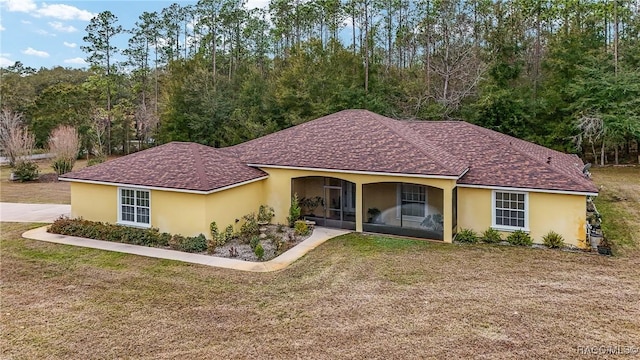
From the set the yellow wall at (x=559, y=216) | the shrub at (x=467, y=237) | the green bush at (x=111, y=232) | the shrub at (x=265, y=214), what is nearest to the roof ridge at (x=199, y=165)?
the green bush at (x=111, y=232)

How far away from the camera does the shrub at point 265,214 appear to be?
56.9 ft

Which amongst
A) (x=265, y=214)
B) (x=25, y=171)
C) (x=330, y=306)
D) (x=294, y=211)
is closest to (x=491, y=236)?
(x=294, y=211)

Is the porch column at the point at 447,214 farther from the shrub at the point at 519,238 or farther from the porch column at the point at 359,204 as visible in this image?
the porch column at the point at 359,204

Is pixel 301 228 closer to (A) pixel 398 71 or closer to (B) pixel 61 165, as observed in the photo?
(B) pixel 61 165

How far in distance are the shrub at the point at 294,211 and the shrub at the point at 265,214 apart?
0.86 metres

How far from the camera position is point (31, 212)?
799 inches

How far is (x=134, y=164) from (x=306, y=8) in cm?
3326

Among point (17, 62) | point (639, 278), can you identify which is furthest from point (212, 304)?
point (17, 62)

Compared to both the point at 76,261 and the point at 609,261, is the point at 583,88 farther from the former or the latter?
the point at 76,261

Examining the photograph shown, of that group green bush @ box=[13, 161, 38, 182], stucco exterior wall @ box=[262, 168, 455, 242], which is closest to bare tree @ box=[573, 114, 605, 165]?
stucco exterior wall @ box=[262, 168, 455, 242]

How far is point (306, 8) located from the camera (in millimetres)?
44438

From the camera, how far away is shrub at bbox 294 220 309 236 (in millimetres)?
16156

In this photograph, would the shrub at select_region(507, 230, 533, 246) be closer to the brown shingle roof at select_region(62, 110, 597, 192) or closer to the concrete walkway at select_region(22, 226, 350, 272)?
the brown shingle roof at select_region(62, 110, 597, 192)

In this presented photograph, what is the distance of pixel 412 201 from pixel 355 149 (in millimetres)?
3132
